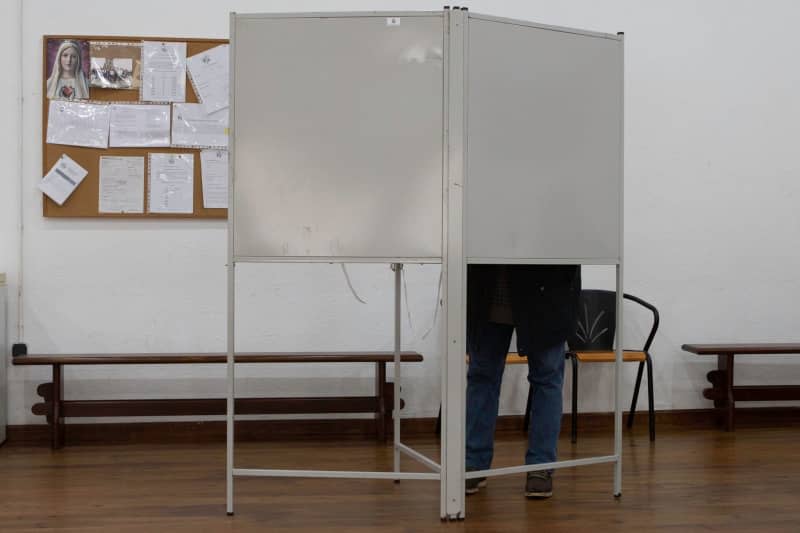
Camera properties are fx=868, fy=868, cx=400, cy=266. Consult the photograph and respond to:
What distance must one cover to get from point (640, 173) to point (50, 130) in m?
2.76

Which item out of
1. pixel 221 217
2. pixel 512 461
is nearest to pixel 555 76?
pixel 512 461

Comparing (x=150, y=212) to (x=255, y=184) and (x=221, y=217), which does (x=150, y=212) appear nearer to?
(x=221, y=217)

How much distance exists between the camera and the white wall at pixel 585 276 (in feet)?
12.8

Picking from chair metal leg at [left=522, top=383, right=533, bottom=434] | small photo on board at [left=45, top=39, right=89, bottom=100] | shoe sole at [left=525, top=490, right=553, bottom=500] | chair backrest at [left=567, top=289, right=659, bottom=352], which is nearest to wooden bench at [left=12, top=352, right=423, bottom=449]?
chair metal leg at [left=522, top=383, right=533, bottom=434]

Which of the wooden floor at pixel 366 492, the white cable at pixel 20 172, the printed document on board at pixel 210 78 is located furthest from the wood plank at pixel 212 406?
the printed document on board at pixel 210 78

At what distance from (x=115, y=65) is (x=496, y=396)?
7.52 feet

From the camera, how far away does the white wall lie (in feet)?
12.8

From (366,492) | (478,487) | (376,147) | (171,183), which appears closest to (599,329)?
(478,487)

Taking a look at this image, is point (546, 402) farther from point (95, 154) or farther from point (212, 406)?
point (95, 154)

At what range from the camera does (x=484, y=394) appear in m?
2.92

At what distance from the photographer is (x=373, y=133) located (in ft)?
8.41

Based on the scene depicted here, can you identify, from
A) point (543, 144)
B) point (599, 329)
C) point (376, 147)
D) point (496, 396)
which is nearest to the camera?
point (376, 147)

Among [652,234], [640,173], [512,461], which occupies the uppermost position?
[640,173]

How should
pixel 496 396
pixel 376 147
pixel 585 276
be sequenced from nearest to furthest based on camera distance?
pixel 376 147, pixel 496 396, pixel 585 276
